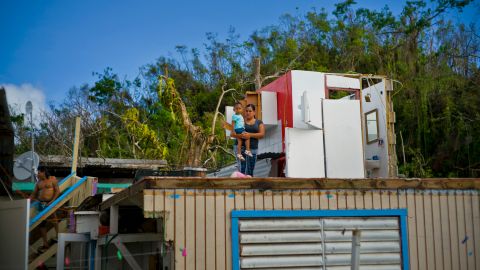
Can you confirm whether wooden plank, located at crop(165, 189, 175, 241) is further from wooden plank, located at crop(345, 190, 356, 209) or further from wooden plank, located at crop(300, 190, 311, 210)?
wooden plank, located at crop(345, 190, 356, 209)

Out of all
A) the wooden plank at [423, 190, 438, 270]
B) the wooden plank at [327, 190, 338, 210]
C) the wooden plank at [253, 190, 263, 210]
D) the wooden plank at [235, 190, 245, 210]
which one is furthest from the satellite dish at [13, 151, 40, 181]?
the wooden plank at [423, 190, 438, 270]

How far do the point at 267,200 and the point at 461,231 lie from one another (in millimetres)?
2992

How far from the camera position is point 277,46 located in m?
30.5

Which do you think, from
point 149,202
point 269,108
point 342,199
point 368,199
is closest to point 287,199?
point 342,199

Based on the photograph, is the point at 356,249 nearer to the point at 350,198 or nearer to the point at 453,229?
the point at 350,198

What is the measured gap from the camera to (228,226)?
24.0 ft

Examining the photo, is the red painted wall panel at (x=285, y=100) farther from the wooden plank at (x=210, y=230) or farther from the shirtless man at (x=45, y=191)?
the shirtless man at (x=45, y=191)

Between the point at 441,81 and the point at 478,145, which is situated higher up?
the point at 441,81

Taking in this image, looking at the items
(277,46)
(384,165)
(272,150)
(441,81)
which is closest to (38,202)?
(272,150)

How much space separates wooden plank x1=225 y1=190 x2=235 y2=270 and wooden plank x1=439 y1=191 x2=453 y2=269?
313cm

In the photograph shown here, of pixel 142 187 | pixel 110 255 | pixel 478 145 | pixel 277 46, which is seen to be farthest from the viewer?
pixel 277 46

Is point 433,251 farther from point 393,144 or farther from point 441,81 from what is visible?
point 441,81

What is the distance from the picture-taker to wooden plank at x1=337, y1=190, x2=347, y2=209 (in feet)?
25.7

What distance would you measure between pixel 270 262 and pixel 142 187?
1.95 meters
